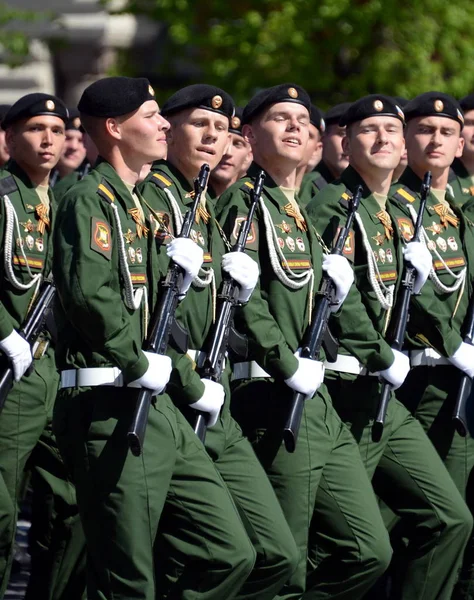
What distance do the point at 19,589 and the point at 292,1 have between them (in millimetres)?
9575

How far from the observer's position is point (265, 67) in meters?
17.0

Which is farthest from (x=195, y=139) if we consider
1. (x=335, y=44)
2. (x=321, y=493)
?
(x=335, y=44)

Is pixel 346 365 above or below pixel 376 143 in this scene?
below

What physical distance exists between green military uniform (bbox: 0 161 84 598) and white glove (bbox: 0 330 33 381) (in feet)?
0.88

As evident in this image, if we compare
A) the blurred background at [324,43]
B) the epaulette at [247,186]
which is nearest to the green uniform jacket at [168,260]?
the epaulette at [247,186]

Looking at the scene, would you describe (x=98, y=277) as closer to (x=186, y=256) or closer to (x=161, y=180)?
(x=186, y=256)

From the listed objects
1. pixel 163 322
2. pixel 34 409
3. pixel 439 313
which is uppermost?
pixel 163 322

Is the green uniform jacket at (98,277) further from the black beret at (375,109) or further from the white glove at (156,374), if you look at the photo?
the black beret at (375,109)

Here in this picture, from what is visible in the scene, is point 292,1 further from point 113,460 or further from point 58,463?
point 113,460

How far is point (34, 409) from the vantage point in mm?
7348

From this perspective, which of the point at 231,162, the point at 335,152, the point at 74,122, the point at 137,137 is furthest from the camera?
the point at 74,122

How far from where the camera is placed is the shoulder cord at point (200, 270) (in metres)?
6.50

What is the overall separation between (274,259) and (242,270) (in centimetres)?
36

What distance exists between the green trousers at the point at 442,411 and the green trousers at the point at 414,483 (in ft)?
1.45
